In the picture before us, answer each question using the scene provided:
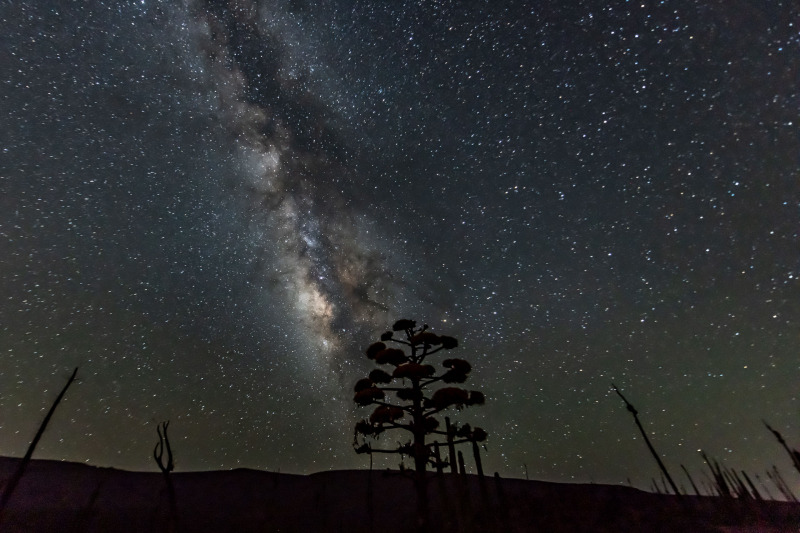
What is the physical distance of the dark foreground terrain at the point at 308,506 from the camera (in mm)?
35625

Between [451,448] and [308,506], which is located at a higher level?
[308,506]

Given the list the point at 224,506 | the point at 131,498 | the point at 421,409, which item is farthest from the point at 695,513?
the point at 131,498

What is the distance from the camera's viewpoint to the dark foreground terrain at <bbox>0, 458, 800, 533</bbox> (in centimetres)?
3562

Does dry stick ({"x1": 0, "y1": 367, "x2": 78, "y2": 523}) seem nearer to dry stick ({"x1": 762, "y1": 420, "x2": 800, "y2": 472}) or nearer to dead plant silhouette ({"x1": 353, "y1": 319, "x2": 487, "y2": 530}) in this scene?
dead plant silhouette ({"x1": 353, "y1": 319, "x2": 487, "y2": 530})

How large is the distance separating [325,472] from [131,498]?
72.5 ft

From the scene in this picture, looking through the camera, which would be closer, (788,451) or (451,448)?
(451,448)

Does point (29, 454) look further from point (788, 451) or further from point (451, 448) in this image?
A: point (788, 451)

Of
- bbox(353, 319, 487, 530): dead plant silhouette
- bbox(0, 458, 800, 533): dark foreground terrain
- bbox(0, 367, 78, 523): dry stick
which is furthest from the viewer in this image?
bbox(0, 458, 800, 533): dark foreground terrain

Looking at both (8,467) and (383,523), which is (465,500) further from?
(8,467)

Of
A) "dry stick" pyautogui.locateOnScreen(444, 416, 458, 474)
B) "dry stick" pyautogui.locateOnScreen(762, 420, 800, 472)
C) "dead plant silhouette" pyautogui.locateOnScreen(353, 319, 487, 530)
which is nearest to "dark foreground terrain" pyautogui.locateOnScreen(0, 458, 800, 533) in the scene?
"dry stick" pyautogui.locateOnScreen(762, 420, 800, 472)

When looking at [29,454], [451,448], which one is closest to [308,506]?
[29,454]

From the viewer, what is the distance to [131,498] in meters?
41.0

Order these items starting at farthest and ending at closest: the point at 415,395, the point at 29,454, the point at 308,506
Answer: the point at 308,506
the point at 29,454
the point at 415,395

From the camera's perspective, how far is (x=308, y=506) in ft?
144
